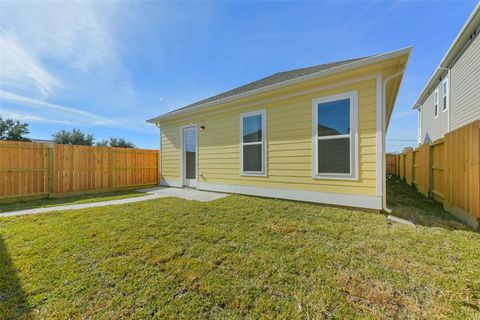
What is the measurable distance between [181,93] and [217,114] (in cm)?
538

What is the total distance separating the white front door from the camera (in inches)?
314

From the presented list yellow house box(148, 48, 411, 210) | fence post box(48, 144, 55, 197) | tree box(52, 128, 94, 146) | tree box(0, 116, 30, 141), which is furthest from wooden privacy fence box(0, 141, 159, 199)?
tree box(0, 116, 30, 141)

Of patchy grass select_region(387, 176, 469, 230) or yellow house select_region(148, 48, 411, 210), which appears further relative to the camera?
yellow house select_region(148, 48, 411, 210)

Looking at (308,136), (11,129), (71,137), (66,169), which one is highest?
(11,129)

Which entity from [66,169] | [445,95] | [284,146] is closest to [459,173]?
[284,146]

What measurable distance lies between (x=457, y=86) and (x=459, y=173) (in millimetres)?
7337

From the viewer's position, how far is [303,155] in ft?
17.0

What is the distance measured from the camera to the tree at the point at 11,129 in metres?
16.7

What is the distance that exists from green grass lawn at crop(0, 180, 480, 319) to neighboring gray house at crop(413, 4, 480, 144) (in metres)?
6.49

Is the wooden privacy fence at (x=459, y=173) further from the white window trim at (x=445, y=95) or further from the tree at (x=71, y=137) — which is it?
the tree at (x=71, y=137)

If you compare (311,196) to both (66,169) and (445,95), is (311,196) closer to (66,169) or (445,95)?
(66,169)

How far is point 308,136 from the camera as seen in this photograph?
5082mm

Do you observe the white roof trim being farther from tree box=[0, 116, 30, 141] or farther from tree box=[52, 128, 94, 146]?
tree box=[0, 116, 30, 141]

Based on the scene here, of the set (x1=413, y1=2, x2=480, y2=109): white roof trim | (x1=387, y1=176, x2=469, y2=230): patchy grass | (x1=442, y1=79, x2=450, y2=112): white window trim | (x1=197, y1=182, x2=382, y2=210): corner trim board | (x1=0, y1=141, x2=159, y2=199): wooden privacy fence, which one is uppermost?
(x1=413, y1=2, x2=480, y2=109): white roof trim
